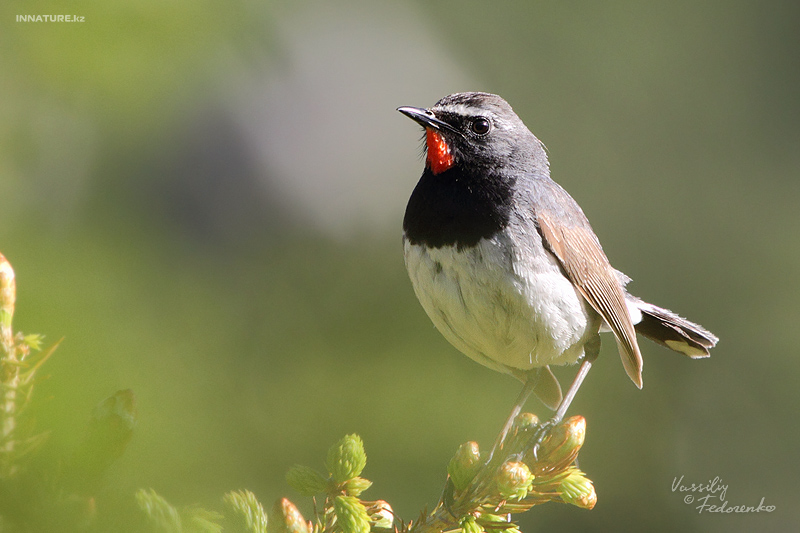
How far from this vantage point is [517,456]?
2746 mm

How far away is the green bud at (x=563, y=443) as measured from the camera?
229 cm

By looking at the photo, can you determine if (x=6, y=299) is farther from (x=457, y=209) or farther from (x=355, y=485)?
(x=457, y=209)

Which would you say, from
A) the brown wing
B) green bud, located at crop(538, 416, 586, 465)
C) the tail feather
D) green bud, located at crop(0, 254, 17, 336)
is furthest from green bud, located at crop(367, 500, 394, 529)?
the tail feather

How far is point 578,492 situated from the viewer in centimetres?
219

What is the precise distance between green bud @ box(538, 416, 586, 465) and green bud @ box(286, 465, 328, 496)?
737 mm

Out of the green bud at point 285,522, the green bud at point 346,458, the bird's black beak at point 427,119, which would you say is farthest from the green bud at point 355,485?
the bird's black beak at point 427,119

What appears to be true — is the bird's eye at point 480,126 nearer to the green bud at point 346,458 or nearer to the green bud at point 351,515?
the green bud at point 346,458

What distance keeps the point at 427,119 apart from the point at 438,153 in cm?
14

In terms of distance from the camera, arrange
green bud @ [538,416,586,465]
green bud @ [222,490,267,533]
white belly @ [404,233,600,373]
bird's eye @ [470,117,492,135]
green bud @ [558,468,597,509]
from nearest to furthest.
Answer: green bud @ [222,490,267,533] → green bud @ [558,468,597,509] → green bud @ [538,416,586,465] → white belly @ [404,233,600,373] → bird's eye @ [470,117,492,135]

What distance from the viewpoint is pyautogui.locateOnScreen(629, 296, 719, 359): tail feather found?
12.1ft

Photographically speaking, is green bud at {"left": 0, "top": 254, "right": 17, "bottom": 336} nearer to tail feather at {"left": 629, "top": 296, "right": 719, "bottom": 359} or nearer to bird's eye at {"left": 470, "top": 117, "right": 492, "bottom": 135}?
bird's eye at {"left": 470, "top": 117, "right": 492, "bottom": 135}

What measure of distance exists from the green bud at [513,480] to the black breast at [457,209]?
0.97 m

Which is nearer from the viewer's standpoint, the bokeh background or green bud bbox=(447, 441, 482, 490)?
the bokeh background

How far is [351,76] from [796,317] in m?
4.50
